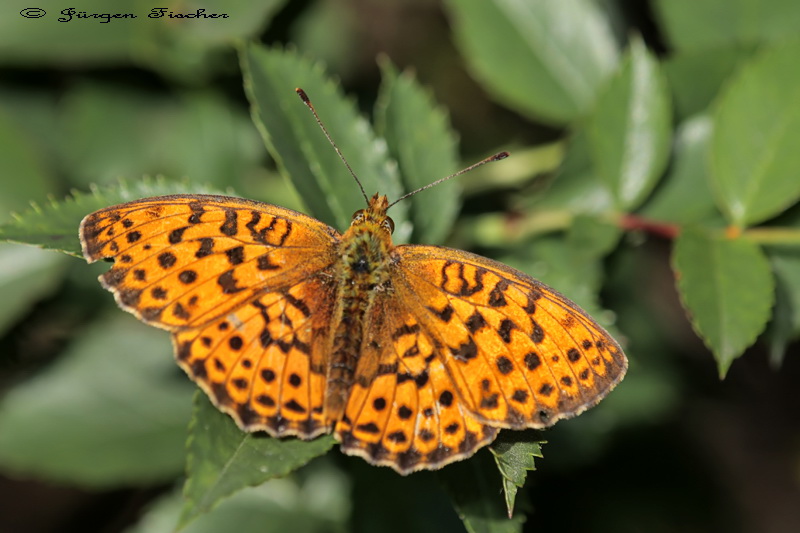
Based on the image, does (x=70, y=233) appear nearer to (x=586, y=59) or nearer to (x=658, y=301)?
(x=586, y=59)

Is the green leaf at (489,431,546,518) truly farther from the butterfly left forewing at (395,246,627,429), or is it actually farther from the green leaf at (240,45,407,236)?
the green leaf at (240,45,407,236)

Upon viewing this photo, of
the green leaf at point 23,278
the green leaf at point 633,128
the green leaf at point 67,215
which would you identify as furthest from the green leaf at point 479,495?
the green leaf at point 23,278

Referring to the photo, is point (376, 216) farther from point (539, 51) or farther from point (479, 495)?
point (539, 51)

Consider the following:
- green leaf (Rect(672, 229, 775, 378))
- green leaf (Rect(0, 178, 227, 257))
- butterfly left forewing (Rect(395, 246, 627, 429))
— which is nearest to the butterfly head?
butterfly left forewing (Rect(395, 246, 627, 429))

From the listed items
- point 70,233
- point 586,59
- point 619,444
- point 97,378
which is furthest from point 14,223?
point 619,444

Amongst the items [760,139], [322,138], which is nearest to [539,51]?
[760,139]

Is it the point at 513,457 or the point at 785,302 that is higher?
the point at 513,457
